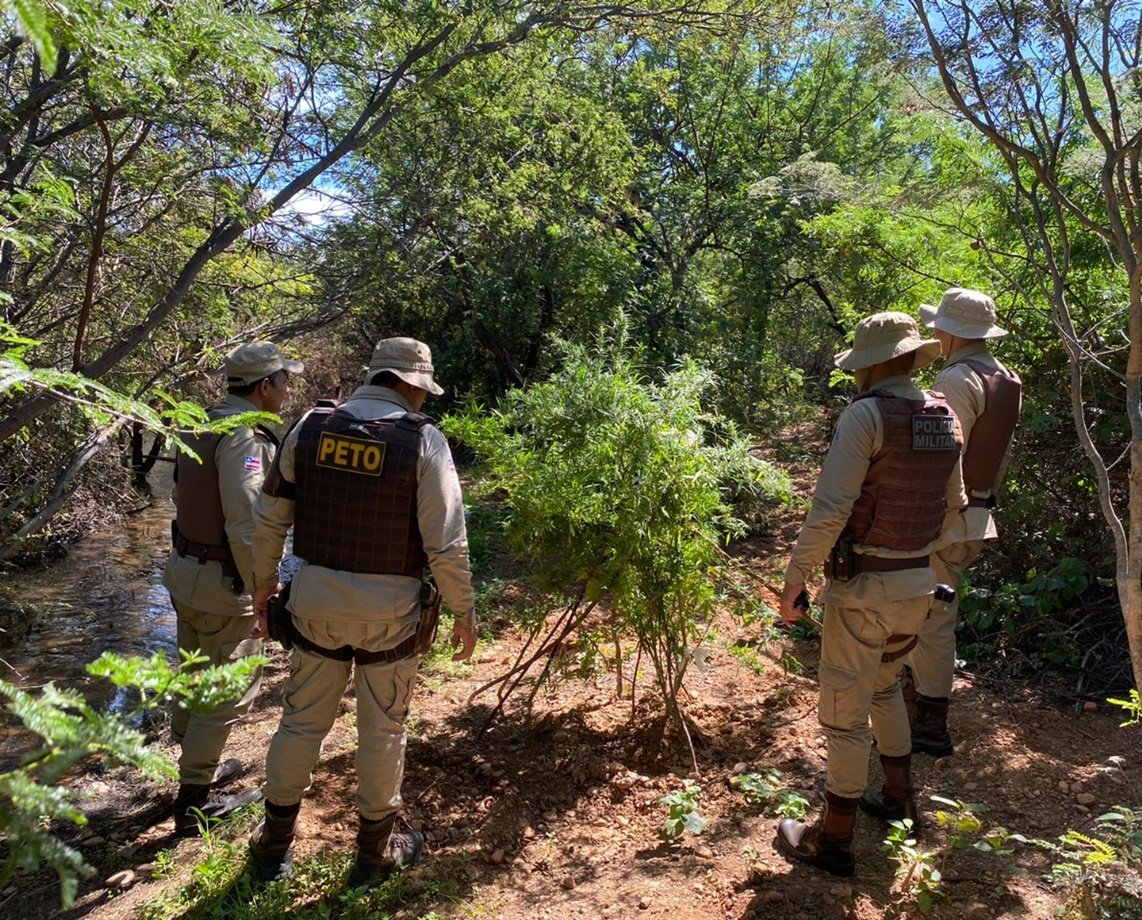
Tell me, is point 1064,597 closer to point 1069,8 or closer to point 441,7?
point 1069,8

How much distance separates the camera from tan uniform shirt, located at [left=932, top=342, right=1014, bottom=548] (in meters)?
3.92

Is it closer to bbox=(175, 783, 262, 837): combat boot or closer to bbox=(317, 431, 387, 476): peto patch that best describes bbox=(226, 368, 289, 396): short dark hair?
bbox=(317, 431, 387, 476): peto patch

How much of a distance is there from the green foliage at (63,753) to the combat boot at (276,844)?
76.0 inches

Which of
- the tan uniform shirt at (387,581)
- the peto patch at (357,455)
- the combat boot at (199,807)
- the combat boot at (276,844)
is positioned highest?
the peto patch at (357,455)

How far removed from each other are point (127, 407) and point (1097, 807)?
4.15 m

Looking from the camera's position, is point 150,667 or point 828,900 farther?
point 828,900

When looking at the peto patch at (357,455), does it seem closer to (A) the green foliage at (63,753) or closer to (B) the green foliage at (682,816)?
(A) the green foliage at (63,753)

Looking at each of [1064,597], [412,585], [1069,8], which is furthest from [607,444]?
[1064,597]

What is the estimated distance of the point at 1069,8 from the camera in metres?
3.40

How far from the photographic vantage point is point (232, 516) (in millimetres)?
3631

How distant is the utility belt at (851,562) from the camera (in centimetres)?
314

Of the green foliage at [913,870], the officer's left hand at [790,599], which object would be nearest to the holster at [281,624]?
the officer's left hand at [790,599]

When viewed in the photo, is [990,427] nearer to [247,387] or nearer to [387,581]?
[387,581]

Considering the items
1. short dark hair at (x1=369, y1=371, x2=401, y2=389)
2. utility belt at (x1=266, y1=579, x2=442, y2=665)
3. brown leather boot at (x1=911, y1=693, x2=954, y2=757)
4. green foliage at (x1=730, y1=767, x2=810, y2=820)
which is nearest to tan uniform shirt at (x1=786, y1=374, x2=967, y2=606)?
green foliage at (x1=730, y1=767, x2=810, y2=820)
